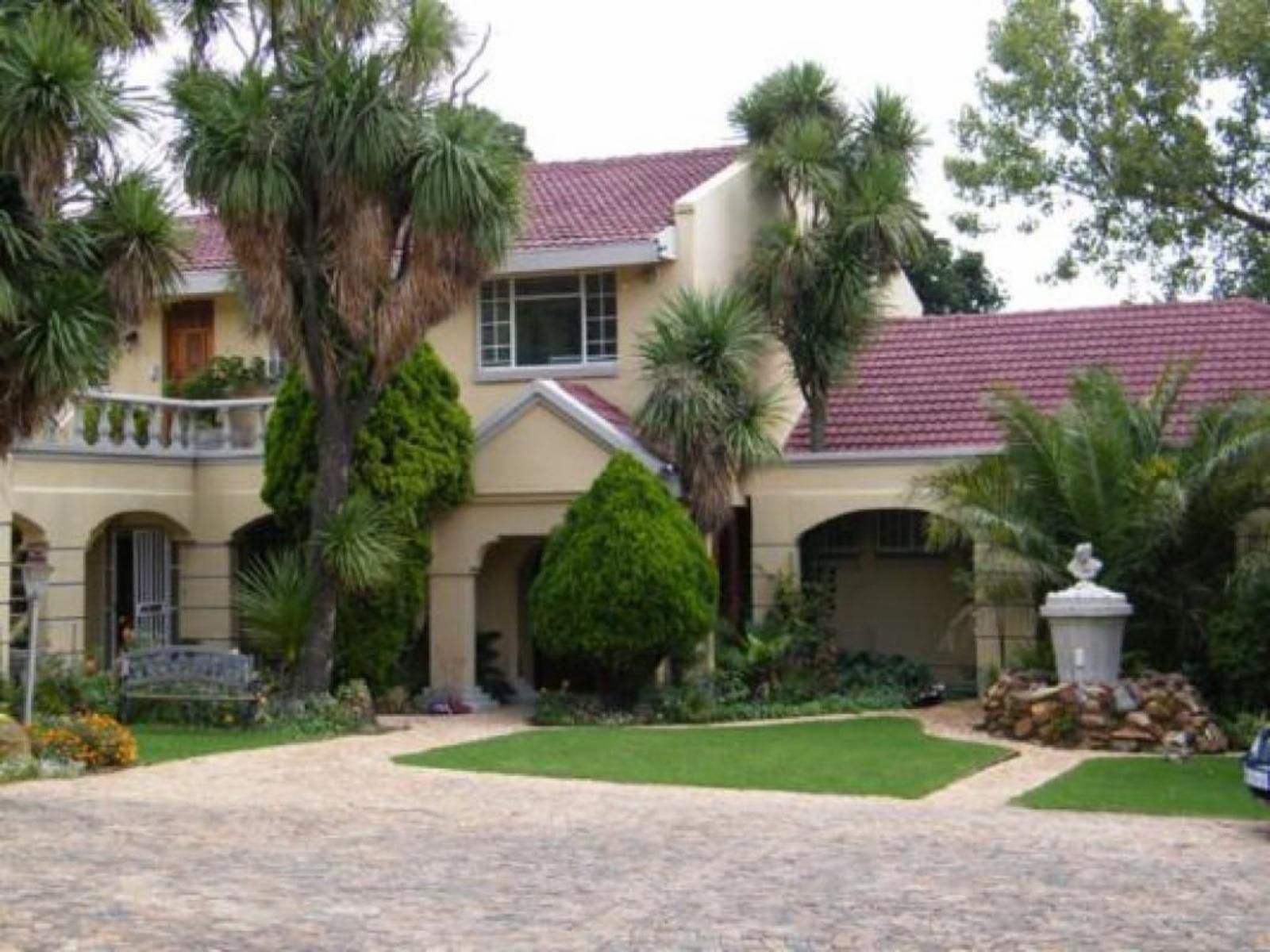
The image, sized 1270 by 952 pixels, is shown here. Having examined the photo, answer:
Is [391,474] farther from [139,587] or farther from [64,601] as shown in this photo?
[139,587]

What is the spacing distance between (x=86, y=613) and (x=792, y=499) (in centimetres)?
1072

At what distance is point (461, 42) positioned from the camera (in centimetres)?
2038

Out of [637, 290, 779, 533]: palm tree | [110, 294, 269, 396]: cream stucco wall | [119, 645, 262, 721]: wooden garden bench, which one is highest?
[110, 294, 269, 396]: cream stucco wall

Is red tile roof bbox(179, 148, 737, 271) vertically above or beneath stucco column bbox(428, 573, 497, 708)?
above

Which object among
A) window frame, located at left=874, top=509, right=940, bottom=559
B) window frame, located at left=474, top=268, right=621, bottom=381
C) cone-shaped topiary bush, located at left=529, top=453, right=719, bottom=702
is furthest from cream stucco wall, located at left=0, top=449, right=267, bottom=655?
window frame, located at left=874, top=509, right=940, bottom=559

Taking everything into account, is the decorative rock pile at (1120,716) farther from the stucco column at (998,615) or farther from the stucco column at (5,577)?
the stucco column at (5,577)

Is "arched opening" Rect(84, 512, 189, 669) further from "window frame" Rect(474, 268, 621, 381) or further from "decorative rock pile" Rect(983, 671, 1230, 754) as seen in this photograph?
"decorative rock pile" Rect(983, 671, 1230, 754)

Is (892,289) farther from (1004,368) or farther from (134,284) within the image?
(134,284)

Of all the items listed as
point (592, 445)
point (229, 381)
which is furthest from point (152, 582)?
point (592, 445)

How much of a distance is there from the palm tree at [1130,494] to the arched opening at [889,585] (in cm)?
447

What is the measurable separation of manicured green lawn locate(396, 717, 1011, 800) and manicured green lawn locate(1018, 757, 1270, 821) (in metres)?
1.04

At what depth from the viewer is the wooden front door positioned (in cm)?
2820

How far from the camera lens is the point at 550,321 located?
1003 inches

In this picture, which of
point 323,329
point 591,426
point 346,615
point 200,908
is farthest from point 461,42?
point 200,908
